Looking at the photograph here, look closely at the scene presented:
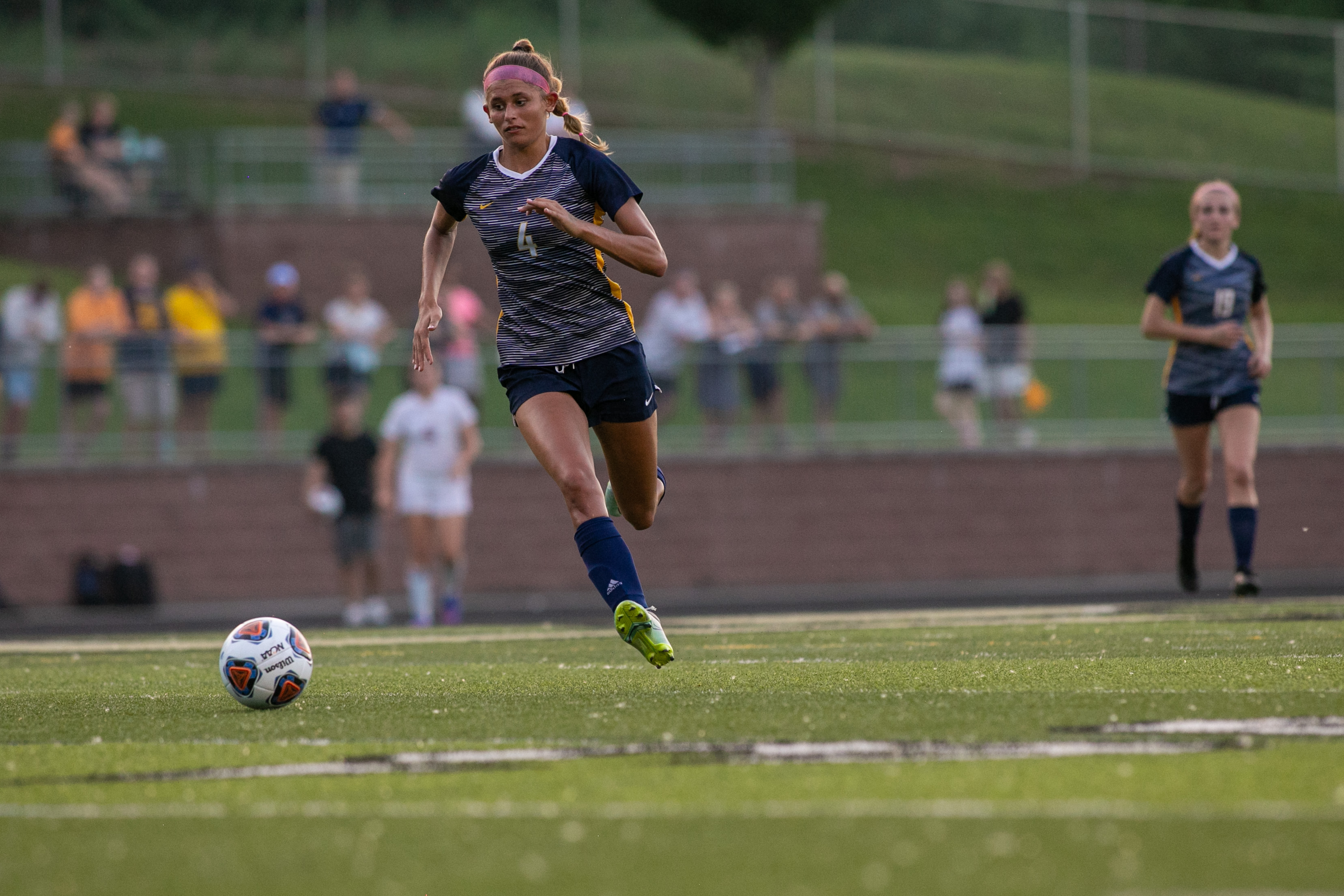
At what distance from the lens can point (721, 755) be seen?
519 cm

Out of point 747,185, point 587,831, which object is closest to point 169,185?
point 747,185

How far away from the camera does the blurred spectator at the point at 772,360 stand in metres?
19.5

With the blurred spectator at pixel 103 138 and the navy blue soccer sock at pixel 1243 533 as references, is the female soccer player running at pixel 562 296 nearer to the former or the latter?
the navy blue soccer sock at pixel 1243 533

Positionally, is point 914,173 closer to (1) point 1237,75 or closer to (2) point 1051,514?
(1) point 1237,75

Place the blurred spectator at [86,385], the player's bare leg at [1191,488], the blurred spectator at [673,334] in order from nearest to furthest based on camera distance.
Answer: the player's bare leg at [1191,488]
the blurred spectator at [86,385]
the blurred spectator at [673,334]

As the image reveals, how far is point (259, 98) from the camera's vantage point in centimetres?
3825

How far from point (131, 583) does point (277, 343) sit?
9.51 ft

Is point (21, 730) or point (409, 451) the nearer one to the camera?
point (21, 730)

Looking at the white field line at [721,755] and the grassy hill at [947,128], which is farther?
the grassy hill at [947,128]

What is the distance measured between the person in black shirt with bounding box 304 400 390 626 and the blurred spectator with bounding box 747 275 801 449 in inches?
175

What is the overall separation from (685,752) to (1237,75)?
3320cm

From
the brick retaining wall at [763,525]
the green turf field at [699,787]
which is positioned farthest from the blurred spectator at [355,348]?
Result: the green turf field at [699,787]

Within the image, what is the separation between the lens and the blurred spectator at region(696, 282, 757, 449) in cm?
1939

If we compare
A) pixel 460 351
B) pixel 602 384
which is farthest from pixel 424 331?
pixel 460 351
